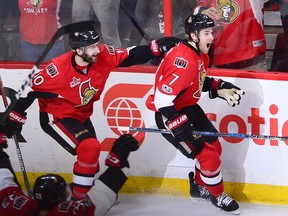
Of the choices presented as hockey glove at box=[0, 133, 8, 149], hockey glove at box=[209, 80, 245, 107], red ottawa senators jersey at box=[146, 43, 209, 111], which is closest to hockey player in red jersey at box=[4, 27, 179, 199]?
red ottawa senators jersey at box=[146, 43, 209, 111]

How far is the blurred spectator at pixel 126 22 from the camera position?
473 cm

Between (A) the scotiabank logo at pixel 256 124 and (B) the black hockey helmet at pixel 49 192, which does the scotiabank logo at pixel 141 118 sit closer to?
(A) the scotiabank logo at pixel 256 124

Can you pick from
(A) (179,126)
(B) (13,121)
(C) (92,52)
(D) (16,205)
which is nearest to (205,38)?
(A) (179,126)

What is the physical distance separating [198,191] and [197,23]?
3.26ft

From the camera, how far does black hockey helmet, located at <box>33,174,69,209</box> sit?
119 inches

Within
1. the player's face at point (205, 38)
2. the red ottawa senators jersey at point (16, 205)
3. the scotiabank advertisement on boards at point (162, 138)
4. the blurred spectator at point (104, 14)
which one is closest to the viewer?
the red ottawa senators jersey at point (16, 205)

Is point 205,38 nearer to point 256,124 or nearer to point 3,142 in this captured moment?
point 256,124

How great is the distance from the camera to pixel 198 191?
4648mm

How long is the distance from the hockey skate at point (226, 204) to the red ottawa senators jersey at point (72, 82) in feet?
2.87

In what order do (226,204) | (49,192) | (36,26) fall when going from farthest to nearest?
1. (36,26)
2. (226,204)
3. (49,192)

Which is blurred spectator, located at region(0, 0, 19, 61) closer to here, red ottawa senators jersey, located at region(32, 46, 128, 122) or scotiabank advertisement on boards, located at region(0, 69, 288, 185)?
scotiabank advertisement on boards, located at region(0, 69, 288, 185)

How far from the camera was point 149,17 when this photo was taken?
4746 mm

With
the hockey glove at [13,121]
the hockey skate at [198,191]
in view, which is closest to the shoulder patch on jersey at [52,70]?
the hockey glove at [13,121]

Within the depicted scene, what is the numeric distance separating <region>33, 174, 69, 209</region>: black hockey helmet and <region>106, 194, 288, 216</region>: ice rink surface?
1241 mm
